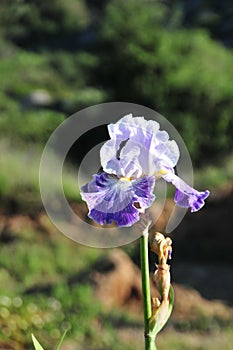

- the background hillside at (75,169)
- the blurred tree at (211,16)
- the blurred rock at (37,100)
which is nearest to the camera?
the background hillside at (75,169)

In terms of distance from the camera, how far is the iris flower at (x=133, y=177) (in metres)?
1.14

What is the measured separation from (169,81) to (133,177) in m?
7.78

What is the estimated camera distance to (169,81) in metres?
8.88

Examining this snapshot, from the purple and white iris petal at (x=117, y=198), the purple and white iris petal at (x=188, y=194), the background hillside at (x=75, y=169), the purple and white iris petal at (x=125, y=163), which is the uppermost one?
the background hillside at (x=75, y=169)

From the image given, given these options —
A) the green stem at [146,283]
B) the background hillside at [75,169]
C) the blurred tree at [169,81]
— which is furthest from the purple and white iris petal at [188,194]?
the blurred tree at [169,81]

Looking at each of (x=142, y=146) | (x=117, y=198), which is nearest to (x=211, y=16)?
(x=142, y=146)

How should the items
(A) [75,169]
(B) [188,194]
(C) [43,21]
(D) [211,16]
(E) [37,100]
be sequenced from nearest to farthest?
1. (B) [188,194]
2. (A) [75,169]
3. (E) [37,100]
4. (D) [211,16]
5. (C) [43,21]

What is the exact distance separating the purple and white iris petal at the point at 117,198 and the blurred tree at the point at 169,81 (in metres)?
7.60

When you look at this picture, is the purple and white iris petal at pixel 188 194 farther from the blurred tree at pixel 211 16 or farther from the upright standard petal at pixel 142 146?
the blurred tree at pixel 211 16

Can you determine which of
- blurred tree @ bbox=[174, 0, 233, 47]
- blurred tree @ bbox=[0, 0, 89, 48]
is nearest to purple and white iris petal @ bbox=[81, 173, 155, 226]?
blurred tree @ bbox=[0, 0, 89, 48]

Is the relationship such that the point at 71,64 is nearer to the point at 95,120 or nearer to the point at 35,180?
the point at 95,120

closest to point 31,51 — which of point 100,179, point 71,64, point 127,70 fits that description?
point 71,64

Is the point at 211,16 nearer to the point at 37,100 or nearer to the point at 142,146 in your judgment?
the point at 37,100

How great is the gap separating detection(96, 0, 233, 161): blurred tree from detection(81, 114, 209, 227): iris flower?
752cm
